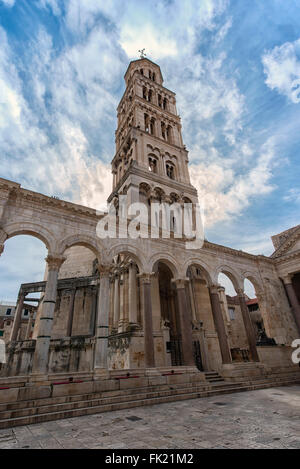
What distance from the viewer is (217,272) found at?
18.5m

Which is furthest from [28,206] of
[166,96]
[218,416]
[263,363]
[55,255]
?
[166,96]

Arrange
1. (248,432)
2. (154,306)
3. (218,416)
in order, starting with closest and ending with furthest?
(248,432) → (218,416) → (154,306)

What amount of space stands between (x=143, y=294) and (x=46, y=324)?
5812mm

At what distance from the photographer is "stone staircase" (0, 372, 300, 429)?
7406mm

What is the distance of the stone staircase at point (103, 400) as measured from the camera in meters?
7.41

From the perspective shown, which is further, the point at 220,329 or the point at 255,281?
the point at 255,281

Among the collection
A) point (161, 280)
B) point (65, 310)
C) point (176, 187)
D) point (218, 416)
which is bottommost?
point (218, 416)

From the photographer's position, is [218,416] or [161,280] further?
[161,280]

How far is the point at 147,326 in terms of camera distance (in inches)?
548

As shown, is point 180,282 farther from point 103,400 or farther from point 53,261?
point 103,400

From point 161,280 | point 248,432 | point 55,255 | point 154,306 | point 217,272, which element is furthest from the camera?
point 161,280

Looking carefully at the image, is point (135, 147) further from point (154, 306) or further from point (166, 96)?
point (154, 306)

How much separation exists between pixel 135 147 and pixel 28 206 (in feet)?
51.1

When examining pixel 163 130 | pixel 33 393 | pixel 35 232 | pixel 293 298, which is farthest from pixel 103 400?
pixel 163 130
